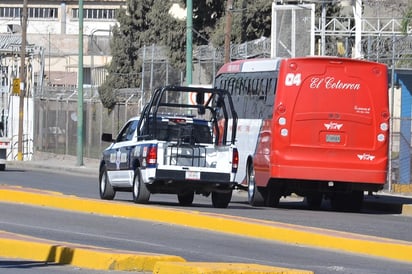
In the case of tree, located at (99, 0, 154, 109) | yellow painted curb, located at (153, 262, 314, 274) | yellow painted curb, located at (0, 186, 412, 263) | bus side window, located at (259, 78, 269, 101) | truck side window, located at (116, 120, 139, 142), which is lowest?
yellow painted curb, located at (0, 186, 412, 263)

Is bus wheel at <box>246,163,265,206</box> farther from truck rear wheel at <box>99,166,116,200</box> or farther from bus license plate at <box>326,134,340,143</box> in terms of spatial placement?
truck rear wheel at <box>99,166,116,200</box>

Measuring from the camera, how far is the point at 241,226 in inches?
678

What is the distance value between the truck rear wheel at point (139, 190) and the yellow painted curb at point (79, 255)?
787 cm

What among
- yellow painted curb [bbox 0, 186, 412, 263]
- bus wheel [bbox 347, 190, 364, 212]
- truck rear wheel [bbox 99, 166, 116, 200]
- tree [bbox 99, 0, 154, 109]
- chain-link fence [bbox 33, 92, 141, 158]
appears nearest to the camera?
yellow painted curb [bbox 0, 186, 412, 263]

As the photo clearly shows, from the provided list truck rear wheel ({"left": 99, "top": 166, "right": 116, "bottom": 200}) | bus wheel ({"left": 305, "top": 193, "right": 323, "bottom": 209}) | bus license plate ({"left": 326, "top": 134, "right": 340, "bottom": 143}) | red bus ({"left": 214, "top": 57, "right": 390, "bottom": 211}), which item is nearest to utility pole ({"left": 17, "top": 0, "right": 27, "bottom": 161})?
bus wheel ({"left": 305, "top": 193, "right": 323, "bottom": 209})

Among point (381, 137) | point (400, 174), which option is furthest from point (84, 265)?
point (400, 174)

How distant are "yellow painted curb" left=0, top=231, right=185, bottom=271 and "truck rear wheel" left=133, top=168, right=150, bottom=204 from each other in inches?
310

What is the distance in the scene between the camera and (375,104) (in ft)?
76.8

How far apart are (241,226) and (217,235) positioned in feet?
1.36

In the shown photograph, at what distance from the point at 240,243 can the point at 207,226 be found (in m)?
1.83

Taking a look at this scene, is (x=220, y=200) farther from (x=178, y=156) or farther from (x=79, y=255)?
(x=79, y=255)

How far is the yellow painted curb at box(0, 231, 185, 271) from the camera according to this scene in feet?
39.6

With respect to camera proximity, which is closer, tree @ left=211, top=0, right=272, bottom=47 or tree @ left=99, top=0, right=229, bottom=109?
tree @ left=211, top=0, right=272, bottom=47

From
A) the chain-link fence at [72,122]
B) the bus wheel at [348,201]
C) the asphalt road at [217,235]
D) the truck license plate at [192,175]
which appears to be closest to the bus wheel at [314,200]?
the bus wheel at [348,201]
